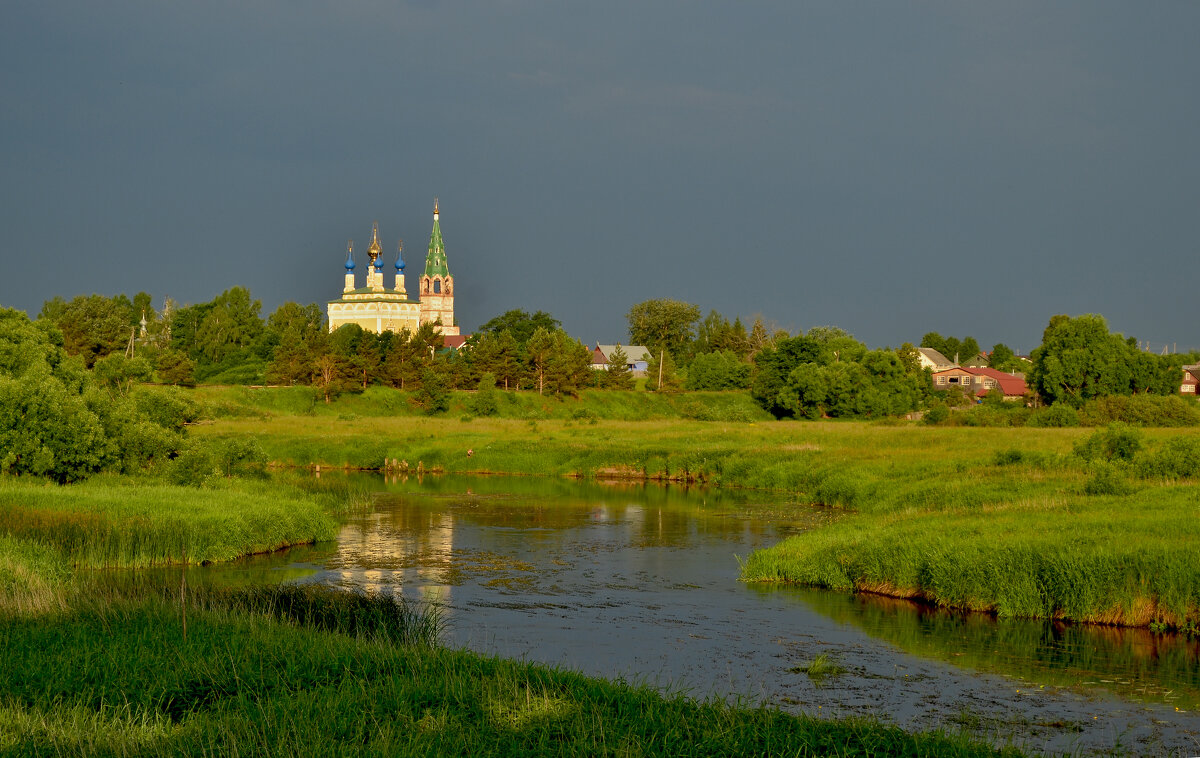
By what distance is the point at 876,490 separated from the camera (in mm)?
35406

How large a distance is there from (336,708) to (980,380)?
12972cm

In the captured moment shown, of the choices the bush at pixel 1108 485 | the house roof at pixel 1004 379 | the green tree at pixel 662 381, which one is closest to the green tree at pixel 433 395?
the green tree at pixel 662 381

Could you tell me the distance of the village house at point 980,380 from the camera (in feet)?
418

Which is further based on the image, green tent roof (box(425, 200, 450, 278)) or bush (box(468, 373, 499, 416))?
green tent roof (box(425, 200, 450, 278))

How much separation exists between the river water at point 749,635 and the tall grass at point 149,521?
868 millimetres

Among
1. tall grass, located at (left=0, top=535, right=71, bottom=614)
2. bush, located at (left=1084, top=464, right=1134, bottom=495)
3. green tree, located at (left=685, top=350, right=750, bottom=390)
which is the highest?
green tree, located at (left=685, top=350, right=750, bottom=390)

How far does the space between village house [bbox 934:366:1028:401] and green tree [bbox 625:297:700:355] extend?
37.2 meters

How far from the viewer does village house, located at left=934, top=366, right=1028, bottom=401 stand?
127312 millimetres

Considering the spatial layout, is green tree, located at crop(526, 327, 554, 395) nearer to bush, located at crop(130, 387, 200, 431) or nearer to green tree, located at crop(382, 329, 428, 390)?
green tree, located at crop(382, 329, 428, 390)

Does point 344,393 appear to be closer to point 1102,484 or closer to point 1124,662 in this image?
point 1102,484

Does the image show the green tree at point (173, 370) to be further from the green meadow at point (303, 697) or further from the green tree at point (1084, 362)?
the green meadow at point (303, 697)

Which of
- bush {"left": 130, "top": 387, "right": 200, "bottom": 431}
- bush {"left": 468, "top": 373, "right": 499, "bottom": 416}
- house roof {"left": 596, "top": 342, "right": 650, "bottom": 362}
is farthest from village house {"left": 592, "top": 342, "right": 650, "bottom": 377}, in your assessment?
bush {"left": 130, "top": 387, "right": 200, "bottom": 431}

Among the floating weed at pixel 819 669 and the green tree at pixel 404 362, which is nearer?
the floating weed at pixel 819 669

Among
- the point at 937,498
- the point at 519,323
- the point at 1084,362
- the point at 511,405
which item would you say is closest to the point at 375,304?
the point at 519,323
